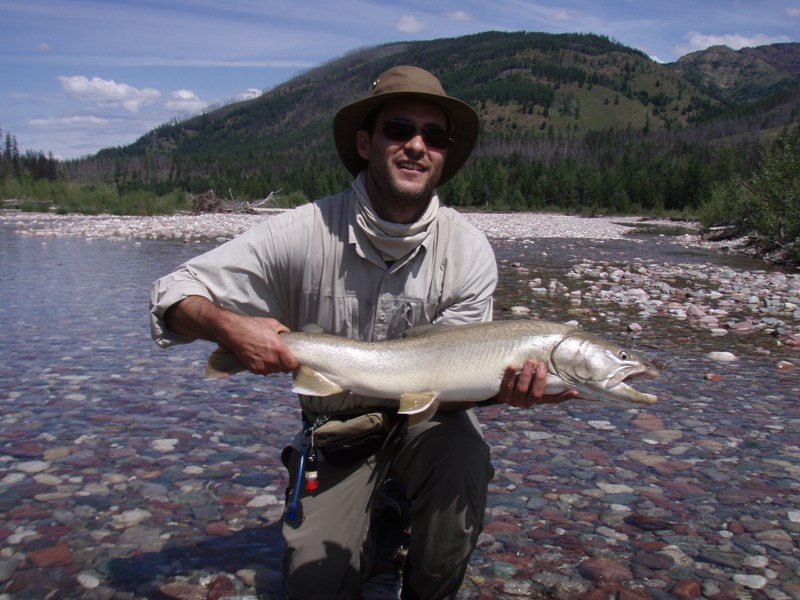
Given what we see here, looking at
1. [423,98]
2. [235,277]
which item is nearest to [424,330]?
[235,277]

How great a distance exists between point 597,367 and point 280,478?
2.70 m

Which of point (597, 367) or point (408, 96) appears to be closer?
point (597, 367)

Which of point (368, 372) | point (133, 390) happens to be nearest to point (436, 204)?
point (368, 372)

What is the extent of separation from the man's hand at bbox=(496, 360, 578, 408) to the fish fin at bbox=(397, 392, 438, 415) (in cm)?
34

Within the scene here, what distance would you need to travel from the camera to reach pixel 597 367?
320 cm

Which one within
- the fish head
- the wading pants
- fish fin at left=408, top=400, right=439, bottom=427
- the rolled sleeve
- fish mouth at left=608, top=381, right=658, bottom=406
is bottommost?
the wading pants

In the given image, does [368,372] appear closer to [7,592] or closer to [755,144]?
[7,592]

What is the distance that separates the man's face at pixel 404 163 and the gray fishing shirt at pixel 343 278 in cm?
17

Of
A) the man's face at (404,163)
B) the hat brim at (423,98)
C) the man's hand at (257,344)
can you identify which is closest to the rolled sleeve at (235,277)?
the man's hand at (257,344)

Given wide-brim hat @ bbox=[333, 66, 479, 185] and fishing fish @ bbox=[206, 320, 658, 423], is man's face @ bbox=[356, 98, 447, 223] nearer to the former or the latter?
wide-brim hat @ bbox=[333, 66, 479, 185]

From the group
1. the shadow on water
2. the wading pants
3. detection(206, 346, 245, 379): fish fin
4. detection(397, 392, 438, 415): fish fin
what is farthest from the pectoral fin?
the shadow on water

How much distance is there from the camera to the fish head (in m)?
3.19

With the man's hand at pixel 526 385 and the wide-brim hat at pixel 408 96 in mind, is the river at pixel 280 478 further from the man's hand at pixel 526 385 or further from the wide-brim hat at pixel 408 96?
the wide-brim hat at pixel 408 96

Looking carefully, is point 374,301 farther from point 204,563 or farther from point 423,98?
point 204,563
